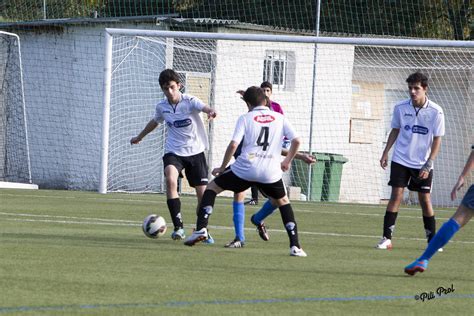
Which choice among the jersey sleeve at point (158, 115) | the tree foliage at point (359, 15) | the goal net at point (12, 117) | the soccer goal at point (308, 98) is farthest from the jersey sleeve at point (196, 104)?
the tree foliage at point (359, 15)

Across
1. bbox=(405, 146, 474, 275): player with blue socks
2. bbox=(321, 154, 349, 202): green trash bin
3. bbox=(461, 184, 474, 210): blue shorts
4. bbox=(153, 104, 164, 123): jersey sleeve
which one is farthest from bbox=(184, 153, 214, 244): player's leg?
bbox=(321, 154, 349, 202): green trash bin

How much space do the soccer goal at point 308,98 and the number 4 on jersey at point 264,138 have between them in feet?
46.3

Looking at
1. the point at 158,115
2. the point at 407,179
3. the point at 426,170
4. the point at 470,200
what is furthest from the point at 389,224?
the point at 470,200

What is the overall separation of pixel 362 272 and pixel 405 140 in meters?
3.46

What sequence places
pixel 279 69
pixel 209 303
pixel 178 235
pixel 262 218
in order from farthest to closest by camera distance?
pixel 279 69, pixel 262 218, pixel 178 235, pixel 209 303

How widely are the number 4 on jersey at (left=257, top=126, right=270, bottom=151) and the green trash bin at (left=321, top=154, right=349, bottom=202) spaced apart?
1586cm

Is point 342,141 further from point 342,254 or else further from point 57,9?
point 342,254

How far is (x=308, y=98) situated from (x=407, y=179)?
15140 mm

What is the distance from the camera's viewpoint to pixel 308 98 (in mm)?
28234

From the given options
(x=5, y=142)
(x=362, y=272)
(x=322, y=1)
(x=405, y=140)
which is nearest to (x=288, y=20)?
(x=322, y=1)

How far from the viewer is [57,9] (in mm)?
35156

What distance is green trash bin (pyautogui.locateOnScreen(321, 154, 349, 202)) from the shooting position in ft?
89.6

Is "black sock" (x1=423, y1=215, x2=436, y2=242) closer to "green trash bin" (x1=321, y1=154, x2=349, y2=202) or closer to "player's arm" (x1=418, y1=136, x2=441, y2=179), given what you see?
"player's arm" (x1=418, y1=136, x2=441, y2=179)

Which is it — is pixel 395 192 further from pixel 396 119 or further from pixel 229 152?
pixel 229 152
